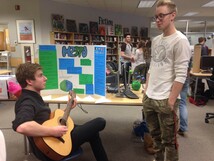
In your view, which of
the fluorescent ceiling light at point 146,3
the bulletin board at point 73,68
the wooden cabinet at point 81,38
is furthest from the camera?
the wooden cabinet at point 81,38

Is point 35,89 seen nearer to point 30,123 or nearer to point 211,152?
point 30,123

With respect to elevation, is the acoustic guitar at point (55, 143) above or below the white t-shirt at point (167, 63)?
below

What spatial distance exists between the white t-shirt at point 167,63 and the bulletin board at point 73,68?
2.33ft

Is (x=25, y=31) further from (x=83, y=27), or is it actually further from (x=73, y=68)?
(x=73, y=68)

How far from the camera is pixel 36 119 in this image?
1.52 metres

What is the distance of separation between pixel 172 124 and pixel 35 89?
3.64 feet

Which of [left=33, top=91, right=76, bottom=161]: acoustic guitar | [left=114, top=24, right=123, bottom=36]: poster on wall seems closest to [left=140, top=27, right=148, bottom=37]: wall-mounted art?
[left=114, top=24, right=123, bottom=36]: poster on wall

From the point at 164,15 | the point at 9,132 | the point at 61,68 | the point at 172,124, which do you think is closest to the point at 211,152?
the point at 172,124

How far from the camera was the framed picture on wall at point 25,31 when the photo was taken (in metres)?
5.97

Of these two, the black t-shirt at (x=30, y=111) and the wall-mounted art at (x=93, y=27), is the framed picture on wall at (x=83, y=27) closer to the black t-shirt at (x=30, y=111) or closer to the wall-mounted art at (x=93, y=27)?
the wall-mounted art at (x=93, y=27)

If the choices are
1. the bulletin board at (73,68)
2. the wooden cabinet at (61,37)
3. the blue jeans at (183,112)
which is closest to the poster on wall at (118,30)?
the wooden cabinet at (61,37)

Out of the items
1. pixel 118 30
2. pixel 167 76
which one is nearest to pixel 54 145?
pixel 167 76

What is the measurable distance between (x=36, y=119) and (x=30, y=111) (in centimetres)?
13

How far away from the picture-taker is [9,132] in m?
2.95
